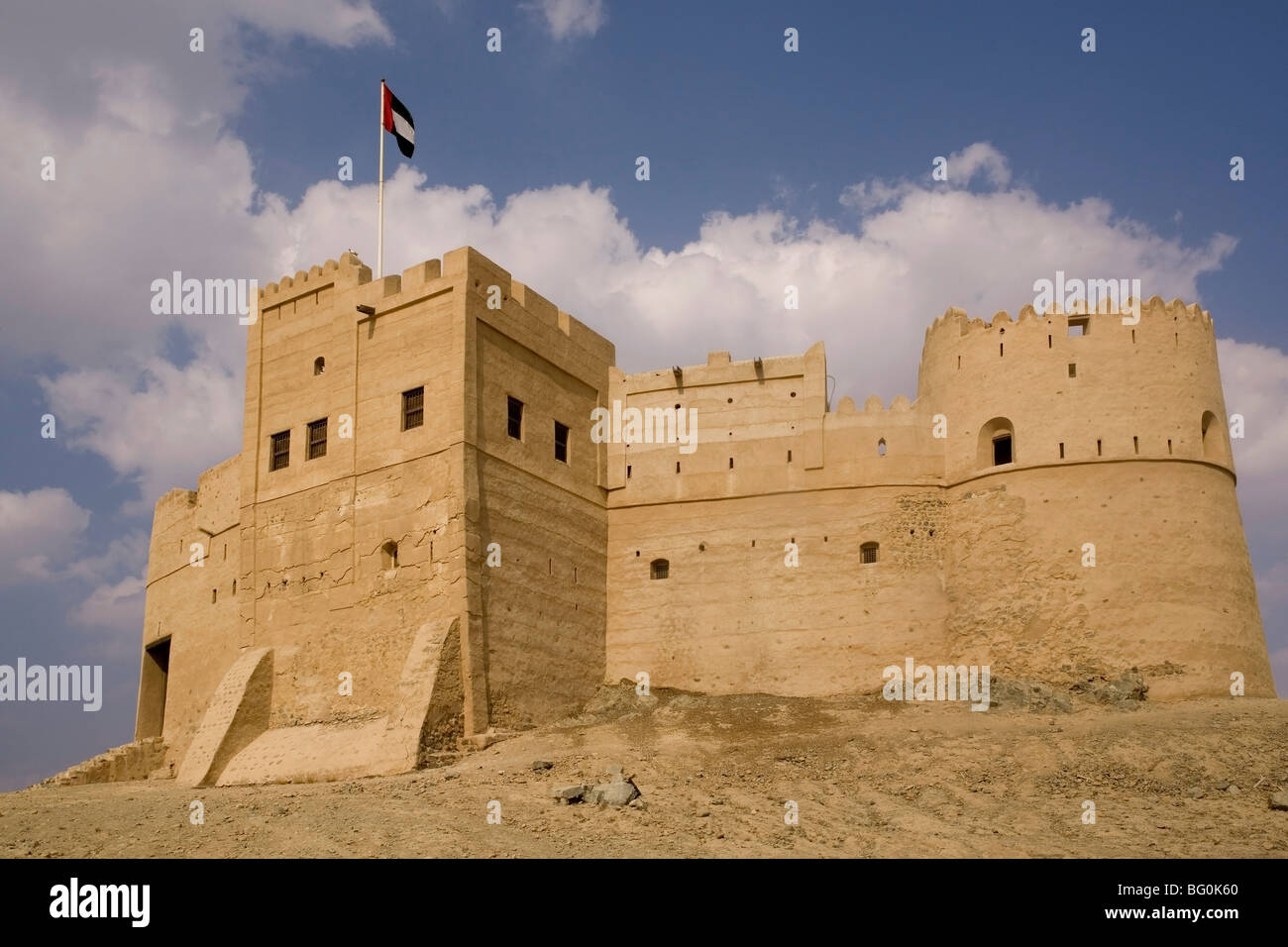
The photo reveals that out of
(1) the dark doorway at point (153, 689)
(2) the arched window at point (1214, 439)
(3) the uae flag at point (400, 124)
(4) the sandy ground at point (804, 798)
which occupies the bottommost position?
(4) the sandy ground at point (804, 798)

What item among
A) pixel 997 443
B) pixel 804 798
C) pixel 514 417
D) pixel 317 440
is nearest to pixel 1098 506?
pixel 997 443

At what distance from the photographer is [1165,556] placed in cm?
2467

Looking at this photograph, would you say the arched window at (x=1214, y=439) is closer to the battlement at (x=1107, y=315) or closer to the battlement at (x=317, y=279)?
the battlement at (x=1107, y=315)

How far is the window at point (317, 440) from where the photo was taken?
2751cm

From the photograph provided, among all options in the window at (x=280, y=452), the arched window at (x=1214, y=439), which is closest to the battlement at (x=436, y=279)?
the window at (x=280, y=452)

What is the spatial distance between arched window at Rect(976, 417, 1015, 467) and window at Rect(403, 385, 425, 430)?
35.4ft

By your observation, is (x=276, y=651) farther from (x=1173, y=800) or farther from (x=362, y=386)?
(x=1173, y=800)

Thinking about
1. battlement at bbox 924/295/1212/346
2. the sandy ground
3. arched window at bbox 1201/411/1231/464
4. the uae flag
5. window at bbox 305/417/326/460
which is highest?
the uae flag

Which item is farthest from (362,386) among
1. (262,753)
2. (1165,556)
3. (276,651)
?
(1165,556)

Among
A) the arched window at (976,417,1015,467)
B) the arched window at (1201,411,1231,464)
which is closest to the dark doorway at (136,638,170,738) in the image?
the arched window at (976,417,1015,467)

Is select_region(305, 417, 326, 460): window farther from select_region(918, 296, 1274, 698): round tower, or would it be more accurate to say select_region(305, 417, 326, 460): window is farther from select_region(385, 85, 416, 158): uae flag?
select_region(918, 296, 1274, 698): round tower

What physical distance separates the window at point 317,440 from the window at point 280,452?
0.62 meters

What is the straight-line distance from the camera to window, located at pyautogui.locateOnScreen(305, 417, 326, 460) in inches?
1083
